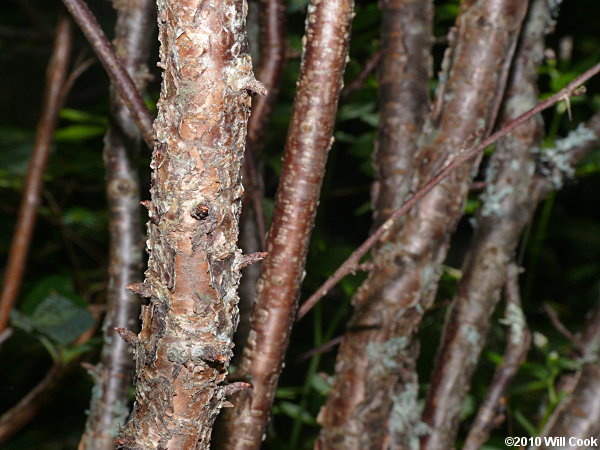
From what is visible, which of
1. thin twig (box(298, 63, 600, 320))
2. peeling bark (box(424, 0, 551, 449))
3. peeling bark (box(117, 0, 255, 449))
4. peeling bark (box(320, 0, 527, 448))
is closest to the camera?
peeling bark (box(117, 0, 255, 449))

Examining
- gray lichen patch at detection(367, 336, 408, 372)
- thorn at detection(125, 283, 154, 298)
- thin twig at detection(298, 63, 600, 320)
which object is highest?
thin twig at detection(298, 63, 600, 320)

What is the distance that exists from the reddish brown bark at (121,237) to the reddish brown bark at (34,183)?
0.25 metres

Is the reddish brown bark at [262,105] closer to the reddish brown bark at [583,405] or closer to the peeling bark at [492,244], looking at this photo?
the peeling bark at [492,244]

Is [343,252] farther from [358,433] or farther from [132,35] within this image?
[132,35]

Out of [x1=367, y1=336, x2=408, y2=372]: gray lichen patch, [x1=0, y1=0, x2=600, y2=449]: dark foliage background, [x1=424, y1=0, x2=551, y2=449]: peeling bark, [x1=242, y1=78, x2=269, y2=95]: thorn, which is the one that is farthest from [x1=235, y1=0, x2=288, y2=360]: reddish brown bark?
[x1=242, y1=78, x2=269, y2=95]: thorn

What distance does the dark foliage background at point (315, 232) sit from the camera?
1.13m

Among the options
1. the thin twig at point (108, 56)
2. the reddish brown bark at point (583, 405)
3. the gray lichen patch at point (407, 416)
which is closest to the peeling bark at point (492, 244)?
the gray lichen patch at point (407, 416)

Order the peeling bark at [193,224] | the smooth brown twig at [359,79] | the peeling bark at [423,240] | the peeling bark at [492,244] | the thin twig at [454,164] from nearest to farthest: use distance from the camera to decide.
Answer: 1. the peeling bark at [193,224]
2. the thin twig at [454,164]
3. the peeling bark at [423,240]
4. the peeling bark at [492,244]
5. the smooth brown twig at [359,79]

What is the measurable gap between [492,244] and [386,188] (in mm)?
194

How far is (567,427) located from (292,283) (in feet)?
1.88

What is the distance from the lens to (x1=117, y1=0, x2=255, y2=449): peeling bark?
1.37 ft

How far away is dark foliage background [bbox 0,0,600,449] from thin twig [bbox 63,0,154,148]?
41cm

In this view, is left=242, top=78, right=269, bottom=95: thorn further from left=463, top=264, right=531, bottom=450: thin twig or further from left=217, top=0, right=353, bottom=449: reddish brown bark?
left=463, top=264, right=531, bottom=450: thin twig

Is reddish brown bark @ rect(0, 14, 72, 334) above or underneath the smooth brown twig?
underneath
